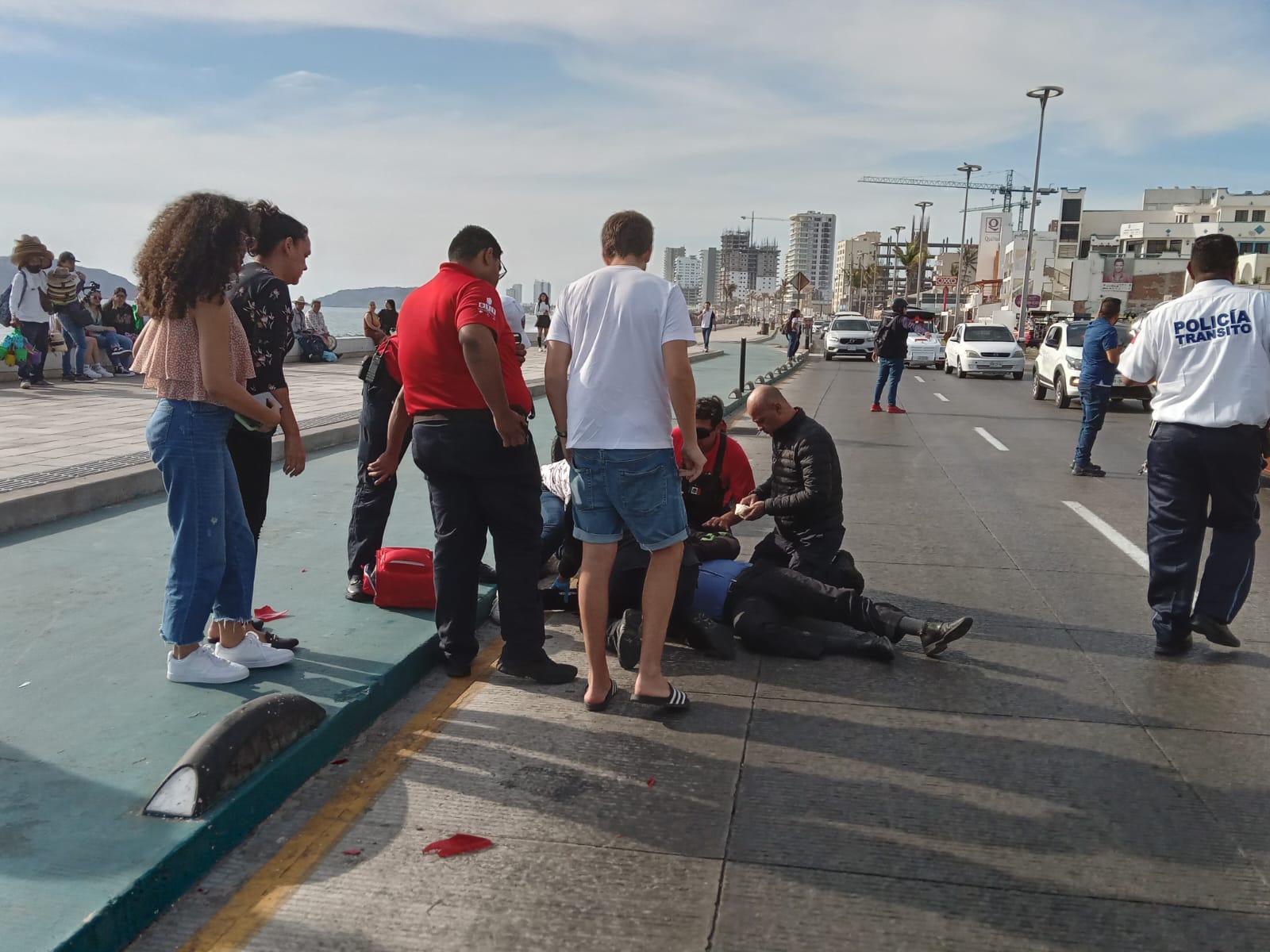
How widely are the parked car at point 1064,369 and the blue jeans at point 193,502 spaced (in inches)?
689

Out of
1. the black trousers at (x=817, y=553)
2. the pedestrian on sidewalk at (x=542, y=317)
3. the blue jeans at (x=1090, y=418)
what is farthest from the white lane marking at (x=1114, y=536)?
the pedestrian on sidewalk at (x=542, y=317)

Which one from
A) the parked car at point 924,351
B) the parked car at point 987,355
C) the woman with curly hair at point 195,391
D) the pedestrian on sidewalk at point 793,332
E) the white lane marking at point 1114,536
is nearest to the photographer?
the woman with curly hair at point 195,391

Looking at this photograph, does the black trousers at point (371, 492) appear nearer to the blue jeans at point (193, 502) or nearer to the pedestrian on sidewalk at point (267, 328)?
the pedestrian on sidewalk at point (267, 328)

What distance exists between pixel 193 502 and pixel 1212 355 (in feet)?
14.9

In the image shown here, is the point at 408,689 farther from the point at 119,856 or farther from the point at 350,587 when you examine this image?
the point at 119,856

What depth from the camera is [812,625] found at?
504 cm

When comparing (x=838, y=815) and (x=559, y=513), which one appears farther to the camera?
(x=559, y=513)

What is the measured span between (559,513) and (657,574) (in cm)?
189

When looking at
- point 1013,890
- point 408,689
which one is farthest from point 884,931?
point 408,689

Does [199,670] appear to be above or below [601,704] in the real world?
above

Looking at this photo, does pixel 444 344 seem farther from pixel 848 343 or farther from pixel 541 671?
pixel 848 343

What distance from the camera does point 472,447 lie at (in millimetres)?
4168

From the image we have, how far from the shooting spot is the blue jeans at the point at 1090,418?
10.9 metres

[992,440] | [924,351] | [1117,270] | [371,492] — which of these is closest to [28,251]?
[371,492]
